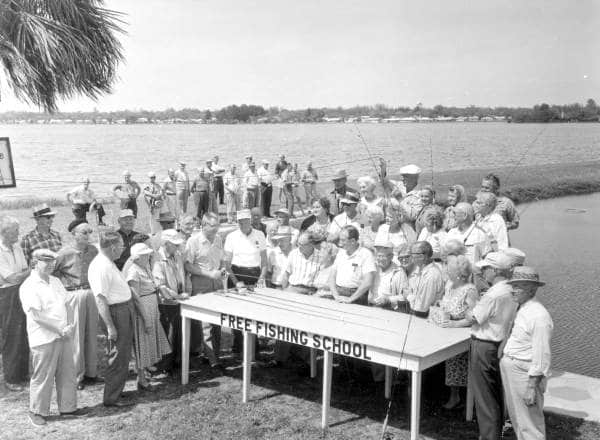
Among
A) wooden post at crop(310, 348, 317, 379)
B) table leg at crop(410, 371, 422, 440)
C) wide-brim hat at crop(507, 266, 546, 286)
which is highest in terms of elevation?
wide-brim hat at crop(507, 266, 546, 286)

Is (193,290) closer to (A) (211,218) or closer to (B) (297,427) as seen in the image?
(A) (211,218)

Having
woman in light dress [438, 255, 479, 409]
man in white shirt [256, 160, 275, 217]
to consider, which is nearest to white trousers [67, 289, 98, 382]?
woman in light dress [438, 255, 479, 409]

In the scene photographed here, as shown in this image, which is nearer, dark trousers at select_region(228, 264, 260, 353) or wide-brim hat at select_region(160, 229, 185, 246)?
wide-brim hat at select_region(160, 229, 185, 246)

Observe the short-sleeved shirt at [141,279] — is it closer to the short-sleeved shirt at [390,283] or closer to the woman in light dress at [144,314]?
the woman in light dress at [144,314]

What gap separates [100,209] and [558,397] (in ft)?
42.4

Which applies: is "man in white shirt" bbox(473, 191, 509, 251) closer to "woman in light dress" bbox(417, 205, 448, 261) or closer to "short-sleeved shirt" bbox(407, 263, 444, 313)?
"woman in light dress" bbox(417, 205, 448, 261)

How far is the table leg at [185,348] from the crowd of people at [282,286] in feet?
0.60

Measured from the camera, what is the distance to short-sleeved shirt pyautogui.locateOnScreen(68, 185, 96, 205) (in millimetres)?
14109

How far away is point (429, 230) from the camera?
7.81m

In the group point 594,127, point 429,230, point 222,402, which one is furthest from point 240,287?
point 594,127

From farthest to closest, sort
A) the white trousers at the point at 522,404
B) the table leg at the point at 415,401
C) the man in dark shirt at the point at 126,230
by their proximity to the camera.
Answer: the man in dark shirt at the point at 126,230
the table leg at the point at 415,401
the white trousers at the point at 522,404

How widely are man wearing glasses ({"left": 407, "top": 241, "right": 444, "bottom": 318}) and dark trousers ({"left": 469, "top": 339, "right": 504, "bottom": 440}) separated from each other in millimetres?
854

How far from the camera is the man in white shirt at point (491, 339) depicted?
5293mm

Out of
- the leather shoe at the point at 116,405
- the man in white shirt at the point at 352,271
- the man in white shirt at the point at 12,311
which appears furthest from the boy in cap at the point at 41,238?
the man in white shirt at the point at 352,271
